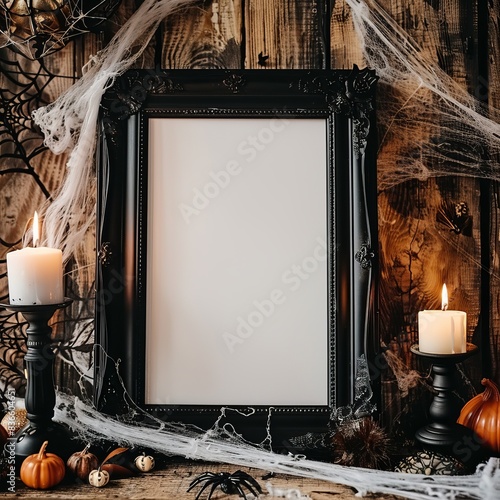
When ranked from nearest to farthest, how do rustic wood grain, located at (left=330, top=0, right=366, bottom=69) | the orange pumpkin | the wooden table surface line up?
1. the wooden table surface
2. the orange pumpkin
3. rustic wood grain, located at (left=330, top=0, right=366, bottom=69)

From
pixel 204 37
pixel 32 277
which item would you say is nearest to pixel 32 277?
pixel 32 277

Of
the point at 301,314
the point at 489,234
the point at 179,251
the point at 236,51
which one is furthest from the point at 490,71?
the point at 179,251

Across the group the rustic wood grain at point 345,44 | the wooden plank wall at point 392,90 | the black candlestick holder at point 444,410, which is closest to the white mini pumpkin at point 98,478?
the wooden plank wall at point 392,90

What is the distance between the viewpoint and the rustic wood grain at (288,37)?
1.18m

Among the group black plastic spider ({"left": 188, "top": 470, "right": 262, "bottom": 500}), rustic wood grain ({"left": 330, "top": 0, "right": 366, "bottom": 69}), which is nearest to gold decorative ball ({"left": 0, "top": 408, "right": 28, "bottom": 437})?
black plastic spider ({"left": 188, "top": 470, "right": 262, "bottom": 500})

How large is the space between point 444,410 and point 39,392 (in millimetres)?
746

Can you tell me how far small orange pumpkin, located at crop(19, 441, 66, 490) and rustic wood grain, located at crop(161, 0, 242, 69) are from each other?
80 centimetres

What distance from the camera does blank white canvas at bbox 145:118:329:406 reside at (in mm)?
1121

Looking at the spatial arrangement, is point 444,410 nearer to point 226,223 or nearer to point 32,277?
point 226,223

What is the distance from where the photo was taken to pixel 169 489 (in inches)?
37.3

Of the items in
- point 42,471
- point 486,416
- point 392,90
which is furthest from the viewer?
point 392,90

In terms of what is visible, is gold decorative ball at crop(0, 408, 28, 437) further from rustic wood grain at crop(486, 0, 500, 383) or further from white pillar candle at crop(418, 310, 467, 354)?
rustic wood grain at crop(486, 0, 500, 383)

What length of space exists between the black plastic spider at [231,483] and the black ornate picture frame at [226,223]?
14 cm

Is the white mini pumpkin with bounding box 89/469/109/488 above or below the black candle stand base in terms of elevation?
below
